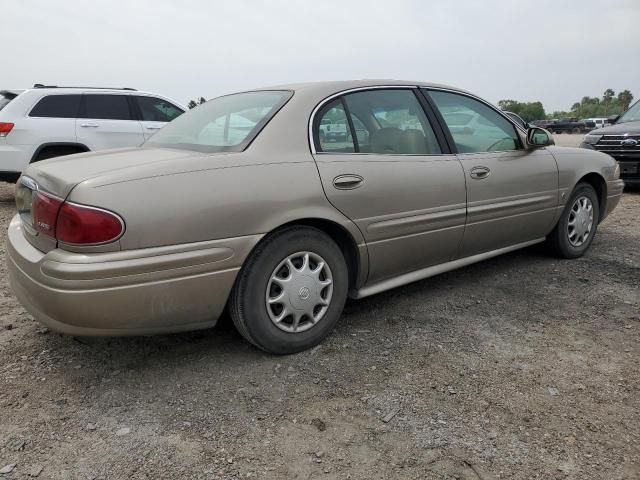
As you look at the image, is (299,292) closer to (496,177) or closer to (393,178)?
(393,178)

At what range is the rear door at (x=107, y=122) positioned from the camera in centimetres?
761

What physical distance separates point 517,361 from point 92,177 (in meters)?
2.25

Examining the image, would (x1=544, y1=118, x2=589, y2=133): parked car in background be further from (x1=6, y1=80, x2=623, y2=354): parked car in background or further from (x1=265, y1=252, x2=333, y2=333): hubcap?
(x1=265, y1=252, x2=333, y2=333): hubcap

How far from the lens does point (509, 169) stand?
12.4 feet

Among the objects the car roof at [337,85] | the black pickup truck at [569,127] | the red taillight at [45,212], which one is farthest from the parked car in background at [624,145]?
the black pickup truck at [569,127]

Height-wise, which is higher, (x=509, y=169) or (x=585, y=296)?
(x=509, y=169)

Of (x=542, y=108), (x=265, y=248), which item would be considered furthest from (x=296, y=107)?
(x=542, y=108)

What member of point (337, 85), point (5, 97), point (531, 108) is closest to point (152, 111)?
point (5, 97)

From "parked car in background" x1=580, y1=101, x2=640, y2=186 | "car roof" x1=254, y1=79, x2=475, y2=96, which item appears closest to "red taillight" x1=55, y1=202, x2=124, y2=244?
"car roof" x1=254, y1=79, x2=475, y2=96

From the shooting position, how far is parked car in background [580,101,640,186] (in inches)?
315

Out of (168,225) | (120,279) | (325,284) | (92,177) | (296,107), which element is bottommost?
(325,284)

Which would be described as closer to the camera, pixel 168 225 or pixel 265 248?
pixel 168 225

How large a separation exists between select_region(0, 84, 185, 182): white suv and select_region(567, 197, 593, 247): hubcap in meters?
5.67

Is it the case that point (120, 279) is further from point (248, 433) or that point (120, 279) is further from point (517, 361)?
point (517, 361)
